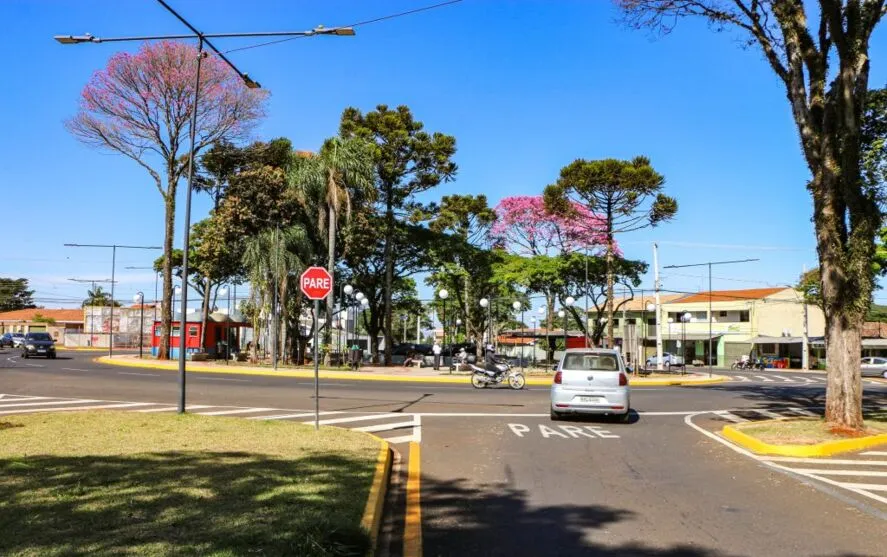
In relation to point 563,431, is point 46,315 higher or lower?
higher

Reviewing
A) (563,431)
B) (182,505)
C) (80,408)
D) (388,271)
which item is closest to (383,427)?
(563,431)

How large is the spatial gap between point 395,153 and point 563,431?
27.9 metres

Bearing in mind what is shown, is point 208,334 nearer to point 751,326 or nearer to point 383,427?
point 383,427

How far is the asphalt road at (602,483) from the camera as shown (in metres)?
5.65

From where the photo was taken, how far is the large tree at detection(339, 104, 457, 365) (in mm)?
38219

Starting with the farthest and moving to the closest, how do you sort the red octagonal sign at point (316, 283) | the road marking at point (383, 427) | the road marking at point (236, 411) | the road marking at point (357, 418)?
the road marking at point (236, 411) → the road marking at point (357, 418) → the road marking at point (383, 427) → the red octagonal sign at point (316, 283)

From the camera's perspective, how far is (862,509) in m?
6.75

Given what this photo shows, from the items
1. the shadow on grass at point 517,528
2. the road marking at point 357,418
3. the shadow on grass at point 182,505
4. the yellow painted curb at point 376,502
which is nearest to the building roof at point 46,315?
the road marking at point 357,418

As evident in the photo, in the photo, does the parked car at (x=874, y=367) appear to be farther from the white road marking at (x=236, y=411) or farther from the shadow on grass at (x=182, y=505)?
the shadow on grass at (x=182, y=505)

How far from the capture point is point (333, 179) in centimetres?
3334

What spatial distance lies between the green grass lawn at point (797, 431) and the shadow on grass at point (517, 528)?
19.3ft

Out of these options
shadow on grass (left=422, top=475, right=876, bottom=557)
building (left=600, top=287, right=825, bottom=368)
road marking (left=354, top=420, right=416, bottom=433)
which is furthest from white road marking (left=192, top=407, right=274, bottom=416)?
building (left=600, top=287, right=825, bottom=368)

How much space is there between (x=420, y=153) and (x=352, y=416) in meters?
26.0

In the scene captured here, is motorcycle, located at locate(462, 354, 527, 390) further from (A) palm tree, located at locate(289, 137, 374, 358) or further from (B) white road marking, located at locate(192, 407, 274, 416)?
(A) palm tree, located at locate(289, 137, 374, 358)
